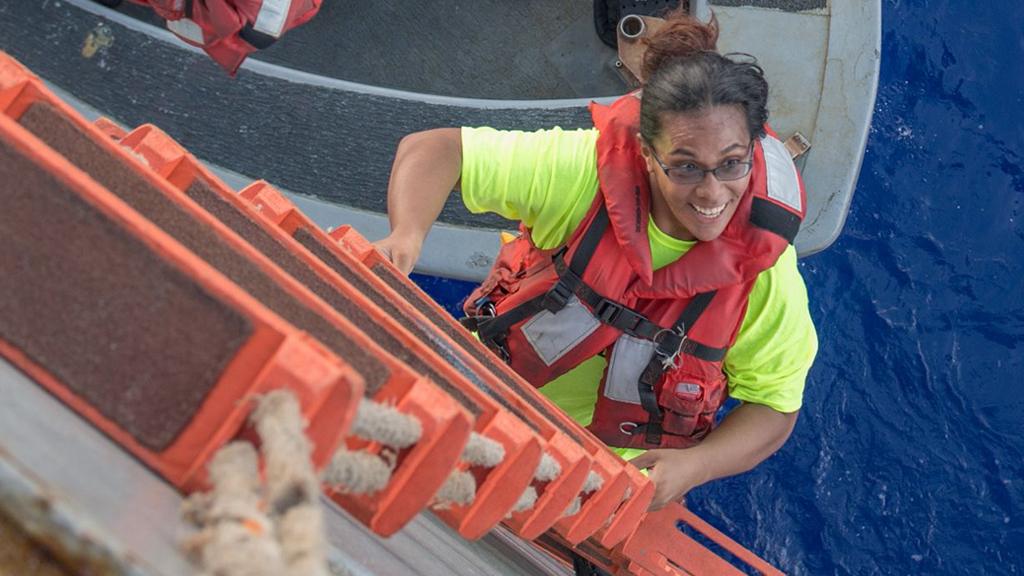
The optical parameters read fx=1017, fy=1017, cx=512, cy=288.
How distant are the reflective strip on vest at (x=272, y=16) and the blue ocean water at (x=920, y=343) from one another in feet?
3.74

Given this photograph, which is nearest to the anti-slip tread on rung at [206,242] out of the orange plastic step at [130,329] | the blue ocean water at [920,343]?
the orange plastic step at [130,329]

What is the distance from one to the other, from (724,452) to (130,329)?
1.55 metres

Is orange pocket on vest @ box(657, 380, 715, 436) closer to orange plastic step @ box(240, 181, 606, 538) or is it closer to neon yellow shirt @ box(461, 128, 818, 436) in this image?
neon yellow shirt @ box(461, 128, 818, 436)

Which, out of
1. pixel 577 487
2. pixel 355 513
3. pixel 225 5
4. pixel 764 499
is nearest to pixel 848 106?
pixel 764 499

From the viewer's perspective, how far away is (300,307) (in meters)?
0.91

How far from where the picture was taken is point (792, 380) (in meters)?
2.06

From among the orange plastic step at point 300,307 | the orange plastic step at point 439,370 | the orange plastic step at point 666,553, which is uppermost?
the orange plastic step at point 300,307

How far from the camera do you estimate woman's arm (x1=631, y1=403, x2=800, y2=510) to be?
2.03m

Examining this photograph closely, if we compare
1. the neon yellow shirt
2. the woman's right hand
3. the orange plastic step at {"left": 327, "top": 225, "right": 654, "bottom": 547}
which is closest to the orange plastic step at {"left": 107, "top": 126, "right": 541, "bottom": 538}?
the orange plastic step at {"left": 327, "top": 225, "right": 654, "bottom": 547}

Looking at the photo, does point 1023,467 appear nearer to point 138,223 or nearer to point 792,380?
point 792,380

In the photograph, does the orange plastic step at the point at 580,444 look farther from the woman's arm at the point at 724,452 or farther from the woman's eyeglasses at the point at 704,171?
the woman's eyeglasses at the point at 704,171

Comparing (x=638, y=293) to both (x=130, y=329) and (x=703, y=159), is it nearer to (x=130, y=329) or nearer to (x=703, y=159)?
(x=703, y=159)

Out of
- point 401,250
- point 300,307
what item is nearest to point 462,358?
point 300,307

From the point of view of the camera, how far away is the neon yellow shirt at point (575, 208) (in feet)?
6.46
